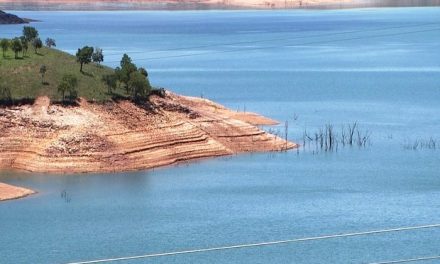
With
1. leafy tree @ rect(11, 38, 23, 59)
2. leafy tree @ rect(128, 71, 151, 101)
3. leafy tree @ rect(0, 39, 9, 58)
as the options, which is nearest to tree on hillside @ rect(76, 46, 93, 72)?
leafy tree @ rect(11, 38, 23, 59)

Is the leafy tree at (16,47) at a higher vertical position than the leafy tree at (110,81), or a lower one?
higher

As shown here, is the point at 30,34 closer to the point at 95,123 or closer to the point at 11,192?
the point at 95,123

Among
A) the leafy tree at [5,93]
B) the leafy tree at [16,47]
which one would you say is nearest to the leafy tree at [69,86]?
the leafy tree at [5,93]

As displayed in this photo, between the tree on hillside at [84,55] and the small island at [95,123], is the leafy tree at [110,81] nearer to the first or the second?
the small island at [95,123]

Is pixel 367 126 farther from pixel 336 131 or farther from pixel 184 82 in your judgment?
pixel 184 82

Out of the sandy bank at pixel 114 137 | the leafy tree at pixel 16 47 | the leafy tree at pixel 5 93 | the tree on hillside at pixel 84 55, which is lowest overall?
the sandy bank at pixel 114 137

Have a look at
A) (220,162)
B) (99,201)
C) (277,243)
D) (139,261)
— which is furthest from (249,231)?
Answer: (220,162)

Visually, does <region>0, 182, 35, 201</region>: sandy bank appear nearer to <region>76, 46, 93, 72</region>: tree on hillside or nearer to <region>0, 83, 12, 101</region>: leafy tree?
<region>0, 83, 12, 101</region>: leafy tree
